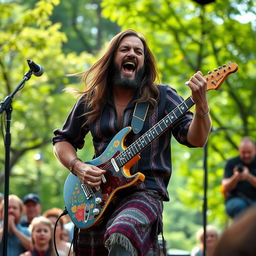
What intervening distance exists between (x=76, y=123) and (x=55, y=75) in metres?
14.6

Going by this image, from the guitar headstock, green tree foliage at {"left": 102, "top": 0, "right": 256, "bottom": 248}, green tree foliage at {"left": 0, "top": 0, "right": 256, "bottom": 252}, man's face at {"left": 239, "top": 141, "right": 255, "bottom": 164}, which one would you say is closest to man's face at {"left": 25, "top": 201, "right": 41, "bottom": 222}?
green tree foliage at {"left": 0, "top": 0, "right": 256, "bottom": 252}

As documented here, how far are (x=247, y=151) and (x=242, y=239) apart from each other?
7.54 m

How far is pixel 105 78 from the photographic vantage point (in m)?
5.00

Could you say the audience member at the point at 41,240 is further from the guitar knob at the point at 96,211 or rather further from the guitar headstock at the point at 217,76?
the guitar headstock at the point at 217,76

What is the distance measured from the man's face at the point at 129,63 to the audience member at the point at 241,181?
13.2 feet

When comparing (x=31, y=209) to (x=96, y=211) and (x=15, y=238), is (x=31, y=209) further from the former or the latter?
(x=96, y=211)

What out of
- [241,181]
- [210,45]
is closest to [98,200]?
[241,181]

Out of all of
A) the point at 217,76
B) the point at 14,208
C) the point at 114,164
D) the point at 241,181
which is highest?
the point at 241,181

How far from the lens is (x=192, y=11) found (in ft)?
51.5

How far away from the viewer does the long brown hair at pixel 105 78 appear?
4.89 m

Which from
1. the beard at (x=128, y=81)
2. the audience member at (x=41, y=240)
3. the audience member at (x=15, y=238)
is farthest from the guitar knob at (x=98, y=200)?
the audience member at (x=15, y=238)

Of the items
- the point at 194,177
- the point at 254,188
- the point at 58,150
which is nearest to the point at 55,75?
the point at 194,177

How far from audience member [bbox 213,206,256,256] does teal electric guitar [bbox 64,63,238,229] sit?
106 inches

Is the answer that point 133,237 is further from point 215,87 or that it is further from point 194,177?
point 194,177
